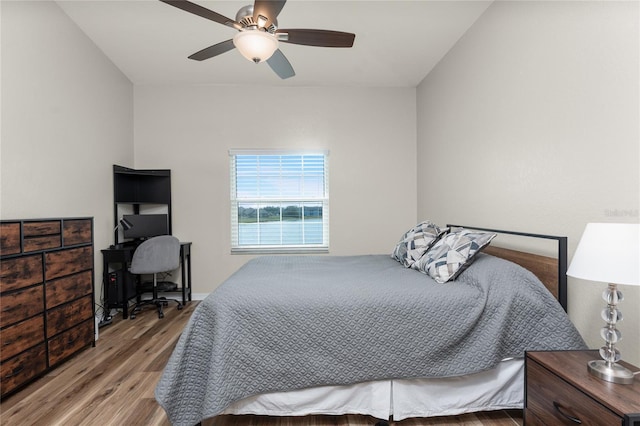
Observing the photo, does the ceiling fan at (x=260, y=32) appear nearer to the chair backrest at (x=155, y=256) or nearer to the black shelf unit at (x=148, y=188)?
the chair backrest at (x=155, y=256)

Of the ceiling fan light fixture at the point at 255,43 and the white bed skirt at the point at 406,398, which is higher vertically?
the ceiling fan light fixture at the point at 255,43

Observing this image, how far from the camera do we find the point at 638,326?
A: 1.43 meters

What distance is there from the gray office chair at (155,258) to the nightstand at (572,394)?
3.29 metres

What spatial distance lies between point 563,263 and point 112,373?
2994 millimetres

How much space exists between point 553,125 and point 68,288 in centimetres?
356

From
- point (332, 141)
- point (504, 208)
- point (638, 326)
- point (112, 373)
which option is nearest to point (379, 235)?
point (332, 141)

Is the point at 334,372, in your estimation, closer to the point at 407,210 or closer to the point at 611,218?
the point at 611,218

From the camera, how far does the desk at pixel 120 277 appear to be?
326cm

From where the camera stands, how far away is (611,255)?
3.62 feet

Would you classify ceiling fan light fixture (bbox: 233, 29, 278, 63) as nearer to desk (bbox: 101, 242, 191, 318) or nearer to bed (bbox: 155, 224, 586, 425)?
bed (bbox: 155, 224, 586, 425)

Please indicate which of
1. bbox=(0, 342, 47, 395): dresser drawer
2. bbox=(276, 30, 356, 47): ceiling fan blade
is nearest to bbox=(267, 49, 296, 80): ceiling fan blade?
bbox=(276, 30, 356, 47): ceiling fan blade

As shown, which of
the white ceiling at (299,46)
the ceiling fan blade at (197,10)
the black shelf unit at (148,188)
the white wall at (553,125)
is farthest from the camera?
the black shelf unit at (148,188)

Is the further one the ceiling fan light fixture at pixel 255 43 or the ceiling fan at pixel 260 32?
the ceiling fan light fixture at pixel 255 43

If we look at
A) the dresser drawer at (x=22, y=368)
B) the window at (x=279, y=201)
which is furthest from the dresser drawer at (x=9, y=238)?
the window at (x=279, y=201)
